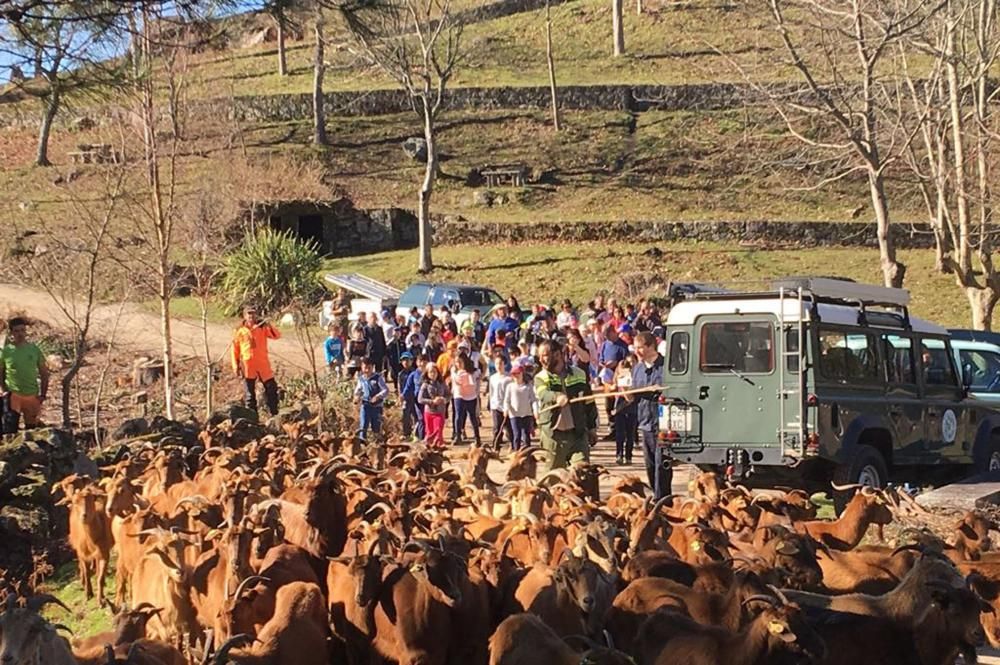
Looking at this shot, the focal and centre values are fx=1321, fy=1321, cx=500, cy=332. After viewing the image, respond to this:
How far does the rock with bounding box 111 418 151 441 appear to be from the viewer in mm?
17953

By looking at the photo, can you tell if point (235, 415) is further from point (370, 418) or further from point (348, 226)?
point (348, 226)

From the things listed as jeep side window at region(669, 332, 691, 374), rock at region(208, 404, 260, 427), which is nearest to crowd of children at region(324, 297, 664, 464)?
jeep side window at region(669, 332, 691, 374)

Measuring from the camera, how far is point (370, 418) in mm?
18969

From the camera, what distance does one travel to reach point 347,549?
419 inches

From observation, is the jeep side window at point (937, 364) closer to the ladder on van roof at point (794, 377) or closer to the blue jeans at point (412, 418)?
the ladder on van roof at point (794, 377)

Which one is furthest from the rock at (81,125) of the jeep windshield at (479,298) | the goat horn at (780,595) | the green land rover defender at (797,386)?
the goat horn at (780,595)

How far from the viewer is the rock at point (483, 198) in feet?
144

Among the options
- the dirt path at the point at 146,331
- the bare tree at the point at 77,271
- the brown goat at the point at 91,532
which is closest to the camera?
the brown goat at the point at 91,532

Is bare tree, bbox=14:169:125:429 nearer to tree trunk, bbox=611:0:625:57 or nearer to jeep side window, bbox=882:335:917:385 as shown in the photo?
jeep side window, bbox=882:335:917:385

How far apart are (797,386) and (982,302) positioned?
36.1 ft

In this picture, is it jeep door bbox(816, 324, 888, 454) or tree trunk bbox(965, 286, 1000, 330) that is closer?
jeep door bbox(816, 324, 888, 454)

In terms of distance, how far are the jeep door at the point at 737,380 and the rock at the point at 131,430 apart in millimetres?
8087

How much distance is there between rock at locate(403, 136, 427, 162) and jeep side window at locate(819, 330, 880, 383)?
35.4 meters

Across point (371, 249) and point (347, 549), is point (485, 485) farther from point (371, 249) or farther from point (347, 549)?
point (371, 249)
